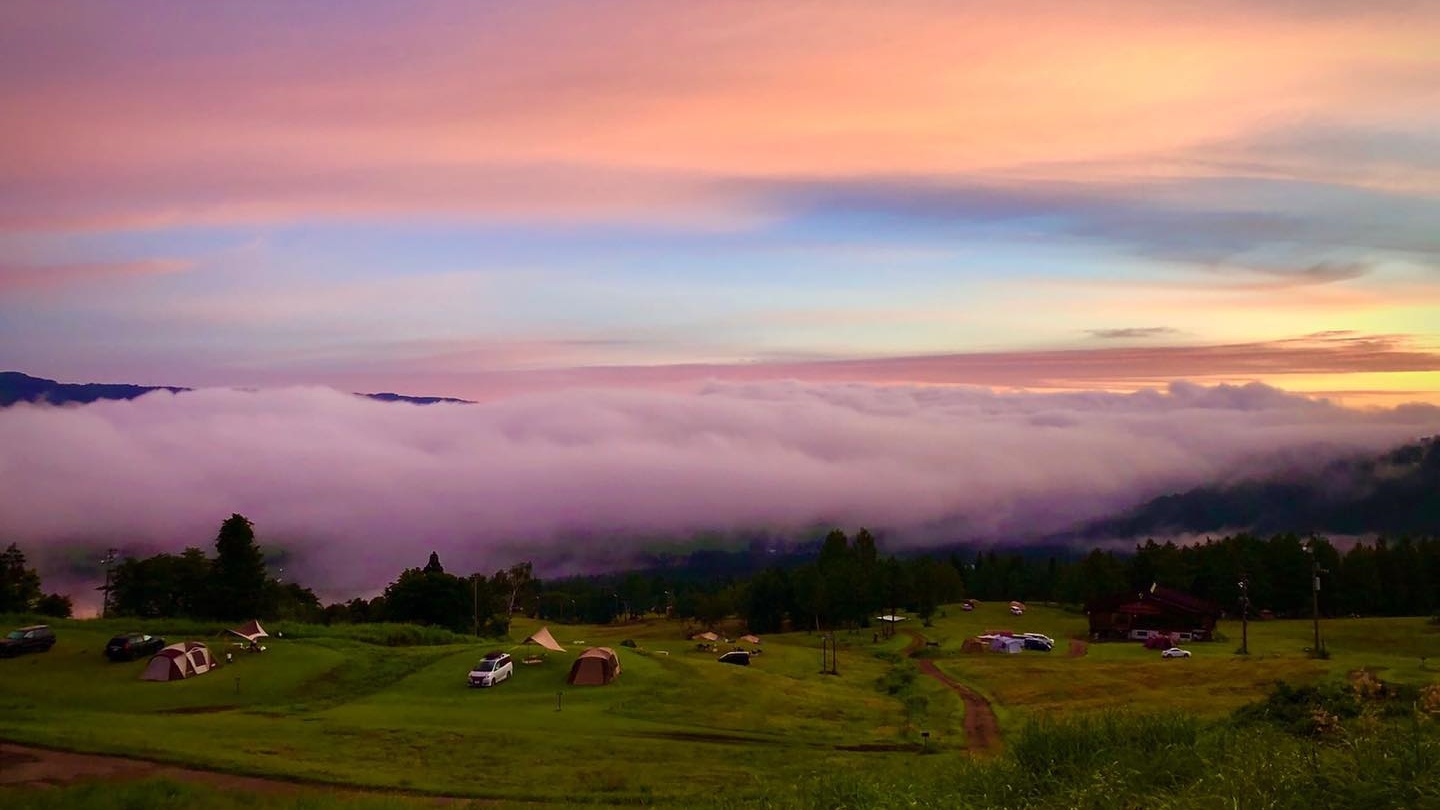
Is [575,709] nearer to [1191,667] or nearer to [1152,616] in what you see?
[1191,667]

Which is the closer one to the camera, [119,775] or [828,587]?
[119,775]

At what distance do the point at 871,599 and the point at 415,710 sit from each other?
71840mm

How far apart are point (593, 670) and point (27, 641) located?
35.2m

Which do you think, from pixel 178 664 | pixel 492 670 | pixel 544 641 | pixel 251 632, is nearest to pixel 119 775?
pixel 492 670

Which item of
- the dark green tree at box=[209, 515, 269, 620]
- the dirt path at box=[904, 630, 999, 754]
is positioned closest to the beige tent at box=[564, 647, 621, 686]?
the dirt path at box=[904, 630, 999, 754]

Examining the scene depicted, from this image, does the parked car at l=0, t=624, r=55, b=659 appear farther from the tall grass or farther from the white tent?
the tall grass

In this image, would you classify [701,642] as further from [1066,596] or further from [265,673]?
[1066,596]

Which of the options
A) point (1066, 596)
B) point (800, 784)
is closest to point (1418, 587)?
point (1066, 596)

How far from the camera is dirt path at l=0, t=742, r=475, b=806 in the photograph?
107 ft

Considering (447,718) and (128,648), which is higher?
(128,648)

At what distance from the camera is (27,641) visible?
62188 mm

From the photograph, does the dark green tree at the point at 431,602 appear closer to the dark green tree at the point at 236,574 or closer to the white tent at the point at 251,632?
the dark green tree at the point at 236,574

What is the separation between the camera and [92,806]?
94.4 feet

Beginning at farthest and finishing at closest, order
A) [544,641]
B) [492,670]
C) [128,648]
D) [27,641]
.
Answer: [544,641]
[27,641]
[128,648]
[492,670]
